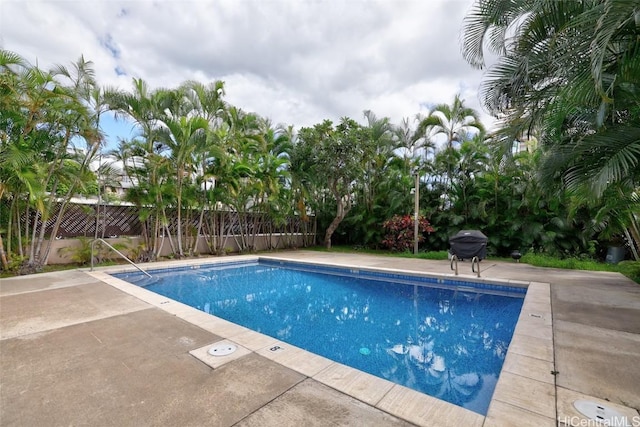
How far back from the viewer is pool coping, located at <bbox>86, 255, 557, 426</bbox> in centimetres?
201

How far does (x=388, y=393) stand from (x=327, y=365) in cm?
65

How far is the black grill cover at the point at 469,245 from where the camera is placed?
24.8ft

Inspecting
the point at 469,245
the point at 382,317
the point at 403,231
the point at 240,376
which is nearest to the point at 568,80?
the point at 382,317

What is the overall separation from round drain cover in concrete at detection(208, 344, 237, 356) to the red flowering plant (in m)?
10.3

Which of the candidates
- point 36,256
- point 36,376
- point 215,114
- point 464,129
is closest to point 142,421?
point 36,376

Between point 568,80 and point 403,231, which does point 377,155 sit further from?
point 568,80

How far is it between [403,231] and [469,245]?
4.79 meters

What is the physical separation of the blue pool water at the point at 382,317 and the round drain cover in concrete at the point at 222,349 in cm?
123

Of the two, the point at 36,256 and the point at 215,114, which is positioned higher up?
the point at 215,114

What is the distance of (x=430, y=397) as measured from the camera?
2.24m

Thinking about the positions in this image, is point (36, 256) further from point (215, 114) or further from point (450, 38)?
point (450, 38)

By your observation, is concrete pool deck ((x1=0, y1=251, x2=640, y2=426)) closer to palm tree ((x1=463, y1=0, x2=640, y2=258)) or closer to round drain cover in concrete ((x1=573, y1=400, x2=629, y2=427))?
round drain cover in concrete ((x1=573, y1=400, x2=629, y2=427))

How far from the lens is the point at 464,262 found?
973cm

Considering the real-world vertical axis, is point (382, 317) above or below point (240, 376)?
below
